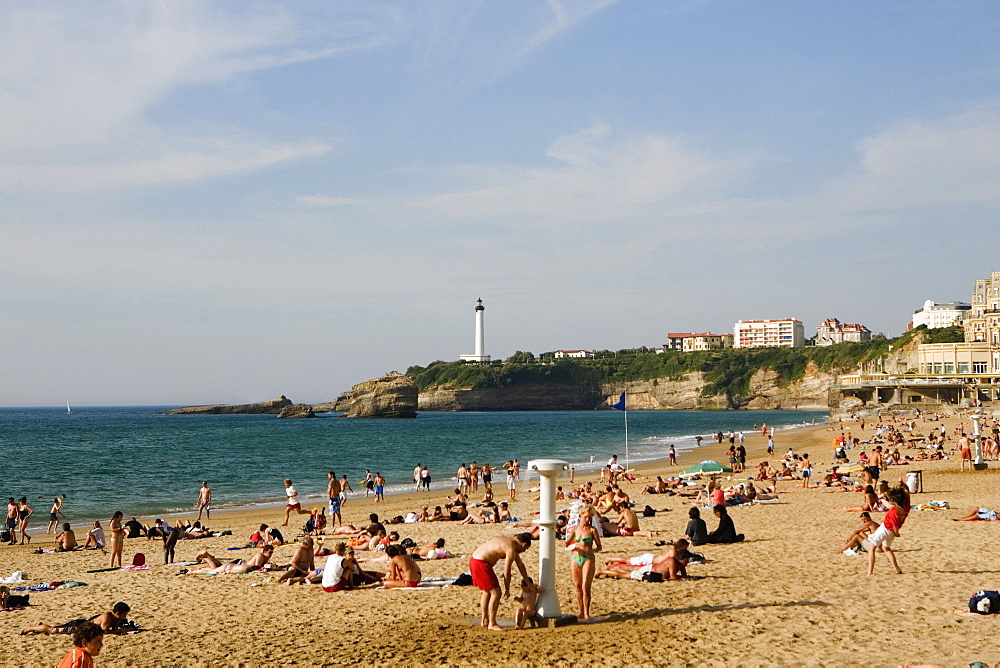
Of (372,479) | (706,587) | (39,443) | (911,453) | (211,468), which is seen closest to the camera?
(706,587)

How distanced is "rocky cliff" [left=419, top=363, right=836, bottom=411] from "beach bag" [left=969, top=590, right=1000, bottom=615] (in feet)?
441

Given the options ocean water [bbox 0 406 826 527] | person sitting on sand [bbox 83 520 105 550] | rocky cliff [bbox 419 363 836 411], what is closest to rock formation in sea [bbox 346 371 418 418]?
ocean water [bbox 0 406 826 527]

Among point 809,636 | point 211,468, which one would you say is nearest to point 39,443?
point 211,468

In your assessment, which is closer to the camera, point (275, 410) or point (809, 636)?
point (809, 636)

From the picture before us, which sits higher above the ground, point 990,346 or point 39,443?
point 990,346

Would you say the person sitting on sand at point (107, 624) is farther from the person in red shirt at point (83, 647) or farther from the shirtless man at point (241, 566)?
the person in red shirt at point (83, 647)

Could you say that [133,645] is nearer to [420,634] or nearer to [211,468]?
[420,634]

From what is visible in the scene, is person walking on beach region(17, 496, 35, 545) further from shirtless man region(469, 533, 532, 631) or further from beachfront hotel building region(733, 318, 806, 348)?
beachfront hotel building region(733, 318, 806, 348)

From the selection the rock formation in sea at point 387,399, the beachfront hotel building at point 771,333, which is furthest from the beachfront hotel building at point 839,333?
the rock formation in sea at point 387,399

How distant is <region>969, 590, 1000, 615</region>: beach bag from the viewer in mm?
8594

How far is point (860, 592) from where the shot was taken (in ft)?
32.9

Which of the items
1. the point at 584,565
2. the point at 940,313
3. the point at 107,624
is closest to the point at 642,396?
the point at 940,313

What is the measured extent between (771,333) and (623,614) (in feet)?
633

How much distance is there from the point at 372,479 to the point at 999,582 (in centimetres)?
2196
